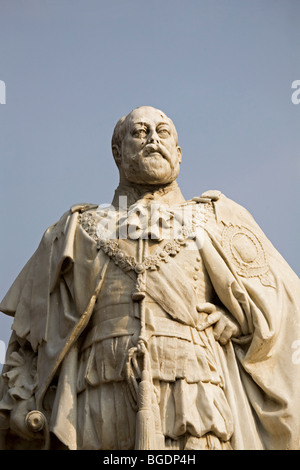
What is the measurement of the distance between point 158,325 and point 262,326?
119cm

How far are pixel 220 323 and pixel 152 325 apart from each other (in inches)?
36.0

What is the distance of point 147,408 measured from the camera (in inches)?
539

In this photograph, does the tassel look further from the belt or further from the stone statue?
the belt

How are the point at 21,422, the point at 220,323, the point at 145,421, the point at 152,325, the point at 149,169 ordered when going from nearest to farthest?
the point at 145,421 < the point at 152,325 < the point at 21,422 < the point at 220,323 < the point at 149,169

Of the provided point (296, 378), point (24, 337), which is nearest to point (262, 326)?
point (296, 378)

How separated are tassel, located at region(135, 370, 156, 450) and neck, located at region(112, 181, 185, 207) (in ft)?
8.40

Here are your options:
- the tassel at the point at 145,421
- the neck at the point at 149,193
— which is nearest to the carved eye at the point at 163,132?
the neck at the point at 149,193

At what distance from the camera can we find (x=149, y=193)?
15.7m

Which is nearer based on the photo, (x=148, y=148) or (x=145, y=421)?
(x=145, y=421)

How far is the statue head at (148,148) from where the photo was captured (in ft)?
50.9

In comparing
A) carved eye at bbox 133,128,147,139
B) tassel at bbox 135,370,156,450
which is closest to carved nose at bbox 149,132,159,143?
carved eye at bbox 133,128,147,139

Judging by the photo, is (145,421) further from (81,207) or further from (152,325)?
(81,207)

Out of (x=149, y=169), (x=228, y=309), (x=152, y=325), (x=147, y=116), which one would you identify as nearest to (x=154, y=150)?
(x=149, y=169)
